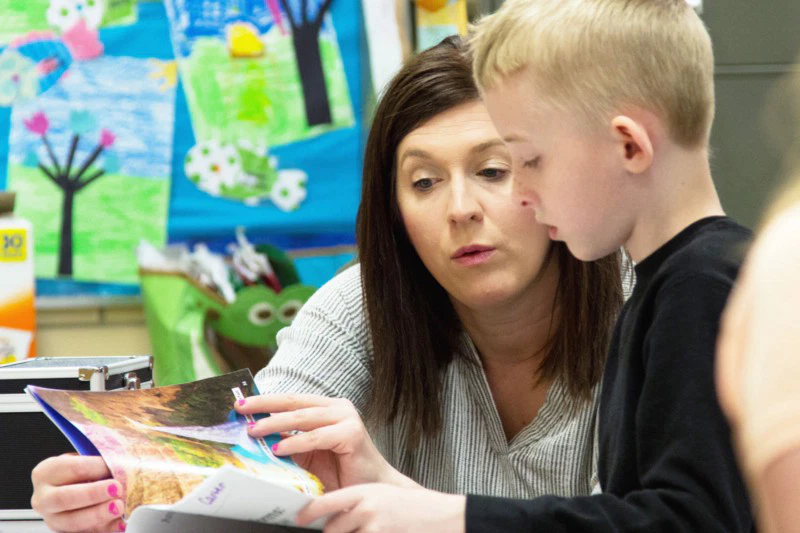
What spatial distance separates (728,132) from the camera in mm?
2768

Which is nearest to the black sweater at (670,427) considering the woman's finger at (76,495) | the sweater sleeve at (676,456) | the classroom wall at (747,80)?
the sweater sleeve at (676,456)

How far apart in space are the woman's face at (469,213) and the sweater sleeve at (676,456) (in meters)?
0.47

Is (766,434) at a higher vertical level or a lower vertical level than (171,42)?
lower

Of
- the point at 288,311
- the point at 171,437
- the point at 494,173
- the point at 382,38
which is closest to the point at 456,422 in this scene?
the point at 494,173

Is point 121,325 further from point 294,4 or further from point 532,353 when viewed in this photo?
point 532,353

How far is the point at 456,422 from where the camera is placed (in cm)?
140

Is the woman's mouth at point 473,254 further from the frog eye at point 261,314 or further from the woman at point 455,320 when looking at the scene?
the frog eye at point 261,314

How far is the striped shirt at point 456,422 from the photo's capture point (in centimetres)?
131

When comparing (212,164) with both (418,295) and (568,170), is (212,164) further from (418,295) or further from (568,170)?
(568,170)

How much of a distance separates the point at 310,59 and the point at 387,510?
2142 millimetres

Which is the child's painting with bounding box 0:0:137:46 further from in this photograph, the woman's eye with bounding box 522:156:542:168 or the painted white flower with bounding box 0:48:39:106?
the woman's eye with bounding box 522:156:542:168

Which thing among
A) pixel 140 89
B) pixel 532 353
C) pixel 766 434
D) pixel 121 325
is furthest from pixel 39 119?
pixel 766 434

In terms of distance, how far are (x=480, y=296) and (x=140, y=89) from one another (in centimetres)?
185

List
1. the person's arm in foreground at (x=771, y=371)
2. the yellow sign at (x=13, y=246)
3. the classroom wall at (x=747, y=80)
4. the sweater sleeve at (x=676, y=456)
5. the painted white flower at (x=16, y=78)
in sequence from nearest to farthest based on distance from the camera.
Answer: the person's arm in foreground at (x=771, y=371)
the sweater sleeve at (x=676, y=456)
the yellow sign at (x=13, y=246)
the classroom wall at (x=747, y=80)
the painted white flower at (x=16, y=78)
